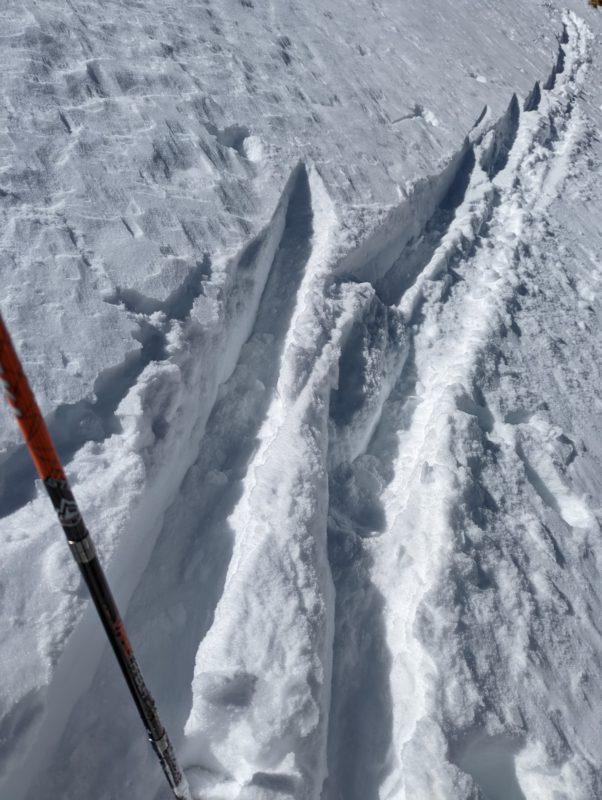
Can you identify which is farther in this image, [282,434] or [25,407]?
[282,434]

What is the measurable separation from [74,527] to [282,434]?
5.92 feet

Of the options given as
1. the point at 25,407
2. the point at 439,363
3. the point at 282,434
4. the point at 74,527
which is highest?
the point at 25,407

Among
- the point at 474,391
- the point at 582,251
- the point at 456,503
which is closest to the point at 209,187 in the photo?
the point at 474,391

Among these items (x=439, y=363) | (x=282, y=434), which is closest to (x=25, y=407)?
(x=282, y=434)

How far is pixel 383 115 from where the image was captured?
20.4 ft

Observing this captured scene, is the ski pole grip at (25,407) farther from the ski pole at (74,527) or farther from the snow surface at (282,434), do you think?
the snow surface at (282,434)

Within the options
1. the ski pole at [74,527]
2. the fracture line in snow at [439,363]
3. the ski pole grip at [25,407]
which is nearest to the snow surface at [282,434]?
the fracture line in snow at [439,363]

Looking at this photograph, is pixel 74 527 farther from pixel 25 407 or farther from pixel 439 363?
pixel 439 363

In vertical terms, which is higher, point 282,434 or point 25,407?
point 25,407

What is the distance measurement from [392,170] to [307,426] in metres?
2.98

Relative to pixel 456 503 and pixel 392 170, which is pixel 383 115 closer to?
pixel 392 170

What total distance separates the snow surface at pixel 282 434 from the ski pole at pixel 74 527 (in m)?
0.37

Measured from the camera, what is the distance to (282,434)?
3.54 m

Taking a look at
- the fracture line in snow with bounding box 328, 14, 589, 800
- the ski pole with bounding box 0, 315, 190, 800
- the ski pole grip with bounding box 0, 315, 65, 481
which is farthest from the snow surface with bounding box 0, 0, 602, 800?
the ski pole grip with bounding box 0, 315, 65, 481
